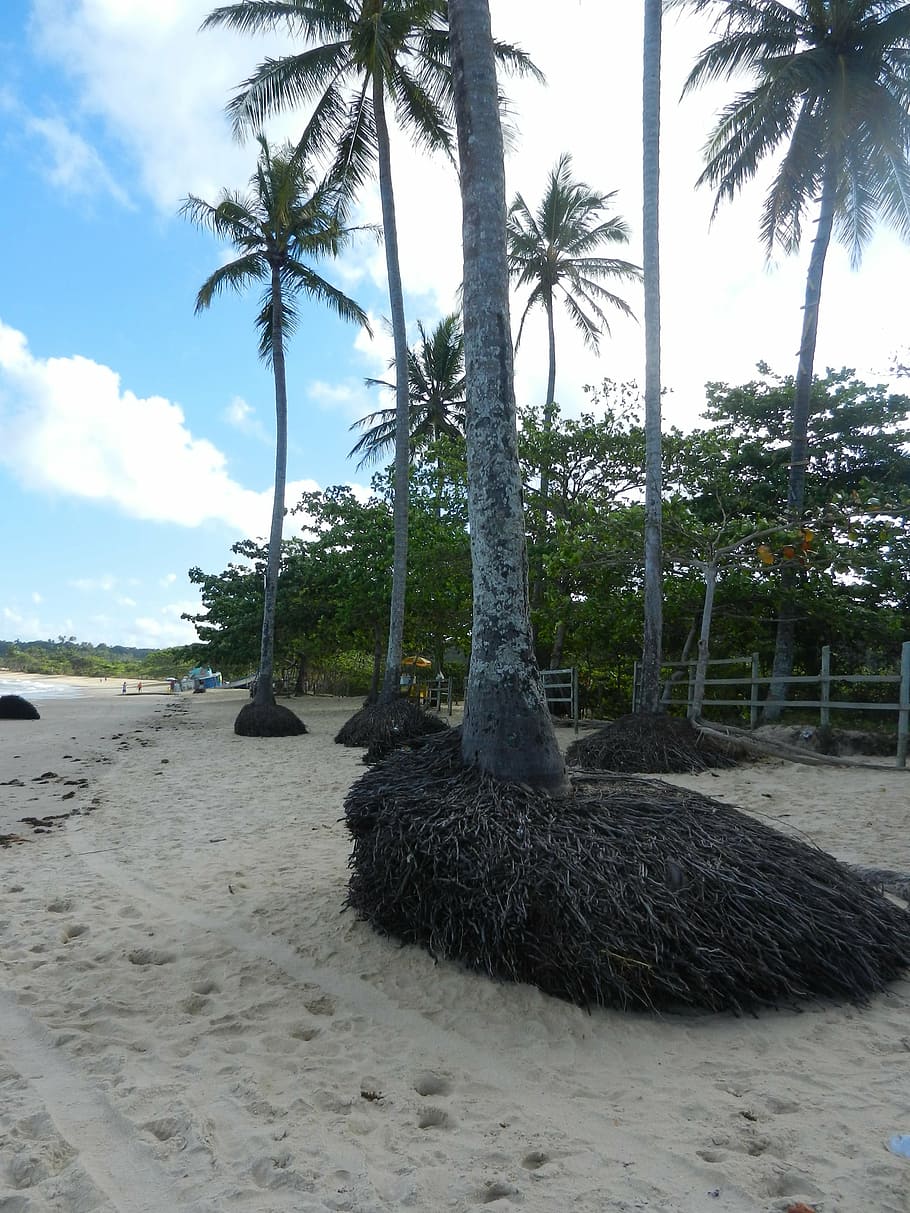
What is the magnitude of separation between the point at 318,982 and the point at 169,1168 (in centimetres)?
144

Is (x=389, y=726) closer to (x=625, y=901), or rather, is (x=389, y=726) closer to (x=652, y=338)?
(x=652, y=338)

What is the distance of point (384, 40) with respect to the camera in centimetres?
1344

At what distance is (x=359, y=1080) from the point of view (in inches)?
109

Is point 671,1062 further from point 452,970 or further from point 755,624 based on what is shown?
point 755,624

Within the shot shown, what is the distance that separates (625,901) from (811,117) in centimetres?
1657

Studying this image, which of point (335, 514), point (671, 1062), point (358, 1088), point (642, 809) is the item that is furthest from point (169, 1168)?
point (335, 514)

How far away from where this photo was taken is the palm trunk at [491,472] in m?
4.17

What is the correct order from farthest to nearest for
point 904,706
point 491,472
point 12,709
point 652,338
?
1. point 12,709
2. point 652,338
3. point 904,706
4. point 491,472

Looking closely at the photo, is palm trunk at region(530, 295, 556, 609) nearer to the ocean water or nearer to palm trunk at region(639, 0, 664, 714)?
palm trunk at region(639, 0, 664, 714)

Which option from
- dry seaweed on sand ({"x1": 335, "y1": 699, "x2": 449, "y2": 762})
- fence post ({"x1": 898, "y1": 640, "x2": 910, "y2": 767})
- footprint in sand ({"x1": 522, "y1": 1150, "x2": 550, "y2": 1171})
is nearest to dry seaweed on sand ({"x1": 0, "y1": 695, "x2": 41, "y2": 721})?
dry seaweed on sand ({"x1": 335, "y1": 699, "x2": 449, "y2": 762})

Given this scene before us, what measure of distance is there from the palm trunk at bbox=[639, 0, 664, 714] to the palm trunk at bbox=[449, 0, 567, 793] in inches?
264

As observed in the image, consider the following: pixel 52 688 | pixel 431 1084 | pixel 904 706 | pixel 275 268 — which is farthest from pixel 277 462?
pixel 52 688

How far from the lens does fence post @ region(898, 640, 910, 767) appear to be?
953cm

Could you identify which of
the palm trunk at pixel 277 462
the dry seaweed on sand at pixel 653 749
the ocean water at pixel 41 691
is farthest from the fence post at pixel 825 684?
the ocean water at pixel 41 691
